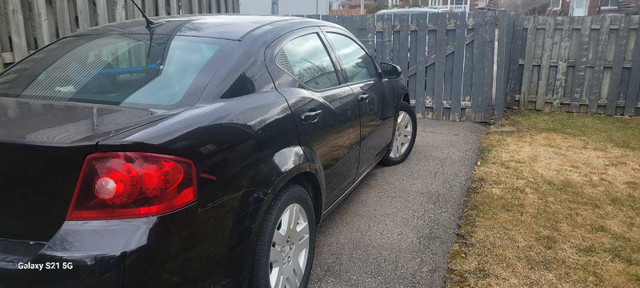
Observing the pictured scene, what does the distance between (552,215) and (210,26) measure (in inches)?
121

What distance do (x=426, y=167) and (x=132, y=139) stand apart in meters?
3.93

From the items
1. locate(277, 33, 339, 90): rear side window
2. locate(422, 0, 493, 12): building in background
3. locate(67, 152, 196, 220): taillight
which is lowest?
locate(67, 152, 196, 220): taillight

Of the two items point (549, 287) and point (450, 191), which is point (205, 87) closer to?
point (549, 287)

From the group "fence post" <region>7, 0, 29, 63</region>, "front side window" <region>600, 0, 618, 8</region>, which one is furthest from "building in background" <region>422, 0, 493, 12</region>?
"fence post" <region>7, 0, 29, 63</region>

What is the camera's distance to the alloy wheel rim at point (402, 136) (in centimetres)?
504

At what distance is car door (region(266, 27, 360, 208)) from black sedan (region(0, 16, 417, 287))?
0.04ft

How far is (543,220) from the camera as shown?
3.71m

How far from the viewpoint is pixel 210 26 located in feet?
9.18

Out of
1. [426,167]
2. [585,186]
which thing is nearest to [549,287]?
[585,186]

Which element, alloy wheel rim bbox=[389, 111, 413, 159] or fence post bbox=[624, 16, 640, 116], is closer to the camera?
alloy wheel rim bbox=[389, 111, 413, 159]

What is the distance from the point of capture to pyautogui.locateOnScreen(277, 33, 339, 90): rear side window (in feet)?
9.37

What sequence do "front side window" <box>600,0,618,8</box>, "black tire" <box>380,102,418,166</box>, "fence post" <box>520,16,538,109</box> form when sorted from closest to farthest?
"black tire" <box>380,102,418,166</box>
"fence post" <box>520,16,538,109</box>
"front side window" <box>600,0,618,8</box>

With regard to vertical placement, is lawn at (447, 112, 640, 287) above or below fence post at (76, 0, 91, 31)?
below

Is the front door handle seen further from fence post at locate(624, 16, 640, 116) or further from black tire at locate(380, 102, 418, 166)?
fence post at locate(624, 16, 640, 116)
